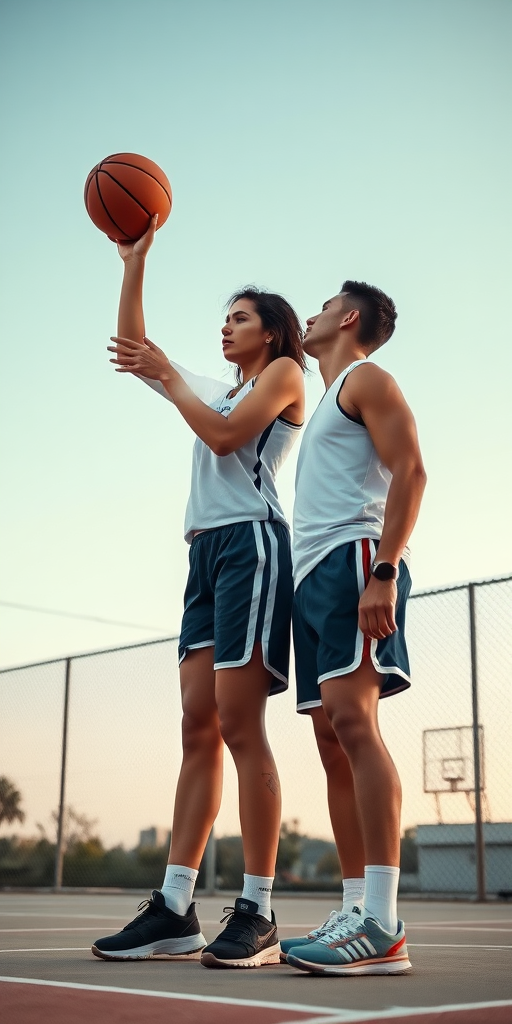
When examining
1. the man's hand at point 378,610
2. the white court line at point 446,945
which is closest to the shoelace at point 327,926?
the man's hand at point 378,610

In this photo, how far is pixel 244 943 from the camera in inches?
84.4

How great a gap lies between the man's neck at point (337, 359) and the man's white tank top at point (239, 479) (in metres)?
0.20

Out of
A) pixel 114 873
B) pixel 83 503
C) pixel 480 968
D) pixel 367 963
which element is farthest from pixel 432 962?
pixel 83 503

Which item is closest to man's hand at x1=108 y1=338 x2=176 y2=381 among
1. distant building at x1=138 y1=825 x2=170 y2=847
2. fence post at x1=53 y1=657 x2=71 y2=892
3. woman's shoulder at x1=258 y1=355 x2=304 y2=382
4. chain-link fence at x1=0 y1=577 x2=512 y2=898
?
woman's shoulder at x1=258 y1=355 x2=304 y2=382

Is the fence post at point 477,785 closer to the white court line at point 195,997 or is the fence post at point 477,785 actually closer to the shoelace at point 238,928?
the shoelace at point 238,928

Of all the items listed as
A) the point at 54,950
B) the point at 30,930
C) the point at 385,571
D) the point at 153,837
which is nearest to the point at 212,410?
the point at 385,571

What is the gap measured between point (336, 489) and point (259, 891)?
914 millimetres

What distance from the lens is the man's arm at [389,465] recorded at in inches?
84.9

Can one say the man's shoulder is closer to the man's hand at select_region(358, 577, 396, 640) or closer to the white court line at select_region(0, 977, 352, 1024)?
the man's hand at select_region(358, 577, 396, 640)

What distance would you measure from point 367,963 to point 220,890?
594 centimetres

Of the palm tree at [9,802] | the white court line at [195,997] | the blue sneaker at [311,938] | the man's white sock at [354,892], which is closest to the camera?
the white court line at [195,997]

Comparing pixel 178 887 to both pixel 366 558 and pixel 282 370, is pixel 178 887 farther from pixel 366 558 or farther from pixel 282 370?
pixel 282 370

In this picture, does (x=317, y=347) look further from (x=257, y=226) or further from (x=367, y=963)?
(x=257, y=226)

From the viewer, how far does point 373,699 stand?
7.09 ft
